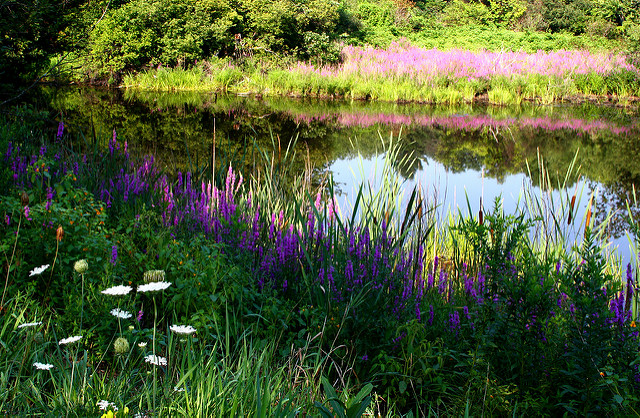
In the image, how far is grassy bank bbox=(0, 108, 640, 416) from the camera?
185 centimetres

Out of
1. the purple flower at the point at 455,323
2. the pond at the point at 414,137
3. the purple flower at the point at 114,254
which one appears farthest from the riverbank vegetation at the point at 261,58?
the purple flower at the point at 455,323

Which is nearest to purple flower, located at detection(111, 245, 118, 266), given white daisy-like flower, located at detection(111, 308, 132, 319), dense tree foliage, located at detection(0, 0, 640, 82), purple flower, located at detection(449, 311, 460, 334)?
white daisy-like flower, located at detection(111, 308, 132, 319)

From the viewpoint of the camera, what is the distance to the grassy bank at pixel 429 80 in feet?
47.6

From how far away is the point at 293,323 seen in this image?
2.66 metres

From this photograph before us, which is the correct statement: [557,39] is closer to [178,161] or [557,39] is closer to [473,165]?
[473,165]

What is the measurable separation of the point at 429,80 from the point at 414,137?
21.5 ft

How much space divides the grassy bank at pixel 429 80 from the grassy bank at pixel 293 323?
39.0 ft

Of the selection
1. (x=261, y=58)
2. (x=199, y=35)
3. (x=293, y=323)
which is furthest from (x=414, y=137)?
(x=199, y=35)

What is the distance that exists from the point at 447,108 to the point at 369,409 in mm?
11822

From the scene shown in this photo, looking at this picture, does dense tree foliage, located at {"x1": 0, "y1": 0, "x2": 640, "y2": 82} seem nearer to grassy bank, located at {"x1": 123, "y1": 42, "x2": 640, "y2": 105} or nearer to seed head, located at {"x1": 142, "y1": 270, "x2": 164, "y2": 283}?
grassy bank, located at {"x1": 123, "y1": 42, "x2": 640, "y2": 105}

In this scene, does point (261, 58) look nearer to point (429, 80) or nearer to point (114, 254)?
point (429, 80)

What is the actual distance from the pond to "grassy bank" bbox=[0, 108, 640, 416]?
2078 millimetres

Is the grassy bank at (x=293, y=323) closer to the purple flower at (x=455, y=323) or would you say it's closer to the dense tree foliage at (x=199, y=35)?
the purple flower at (x=455, y=323)

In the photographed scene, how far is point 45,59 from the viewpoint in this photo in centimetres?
1425
